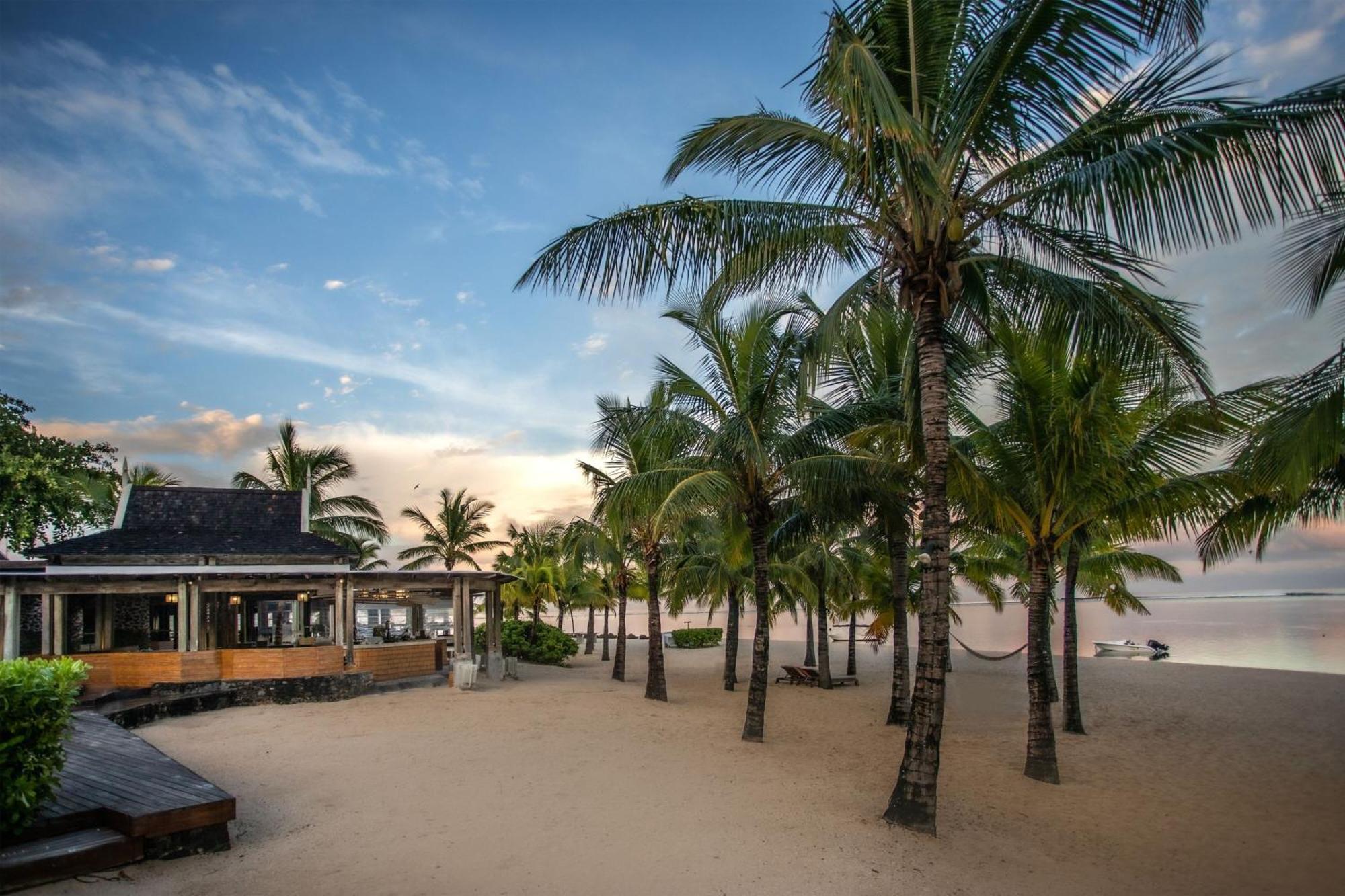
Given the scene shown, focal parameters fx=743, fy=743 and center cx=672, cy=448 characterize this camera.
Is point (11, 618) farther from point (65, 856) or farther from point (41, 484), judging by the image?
point (65, 856)

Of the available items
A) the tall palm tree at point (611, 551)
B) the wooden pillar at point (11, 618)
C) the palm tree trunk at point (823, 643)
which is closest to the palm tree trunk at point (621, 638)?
the tall palm tree at point (611, 551)

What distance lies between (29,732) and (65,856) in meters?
0.95

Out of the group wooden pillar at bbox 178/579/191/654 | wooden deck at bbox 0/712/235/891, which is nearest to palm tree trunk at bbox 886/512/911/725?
wooden deck at bbox 0/712/235/891

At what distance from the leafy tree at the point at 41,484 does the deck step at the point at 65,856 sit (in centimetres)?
1715

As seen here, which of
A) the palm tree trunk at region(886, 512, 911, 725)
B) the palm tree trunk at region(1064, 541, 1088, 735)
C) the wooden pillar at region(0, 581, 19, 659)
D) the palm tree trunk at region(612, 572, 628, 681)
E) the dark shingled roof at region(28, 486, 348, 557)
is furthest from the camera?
the palm tree trunk at region(612, 572, 628, 681)

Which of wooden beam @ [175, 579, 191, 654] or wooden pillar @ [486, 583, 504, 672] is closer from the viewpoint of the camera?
wooden beam @ [175, 579, 191, 654]

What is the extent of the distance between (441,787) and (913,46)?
31.3 feet

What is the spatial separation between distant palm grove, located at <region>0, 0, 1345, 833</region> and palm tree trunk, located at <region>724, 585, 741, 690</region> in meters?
7.04

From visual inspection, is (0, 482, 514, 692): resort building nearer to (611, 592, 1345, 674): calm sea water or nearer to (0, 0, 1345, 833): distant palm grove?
(0, 0, 1345, 833): distant palm grove

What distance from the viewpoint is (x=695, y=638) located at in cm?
3994

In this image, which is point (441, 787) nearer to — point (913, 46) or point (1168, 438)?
point (913, 46)

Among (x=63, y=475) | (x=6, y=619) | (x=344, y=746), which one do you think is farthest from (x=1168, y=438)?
(x=63, y=475)

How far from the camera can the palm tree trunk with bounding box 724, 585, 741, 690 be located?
68.9 feet

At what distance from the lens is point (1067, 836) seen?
795 centimetres
